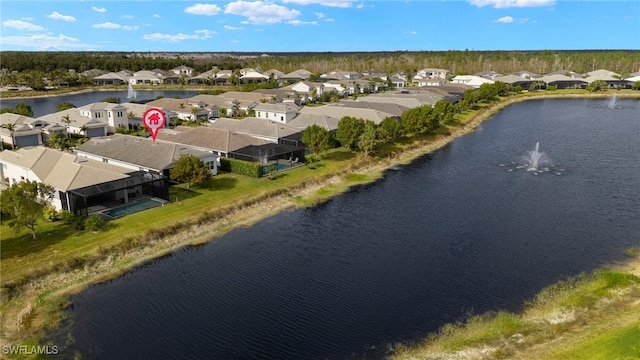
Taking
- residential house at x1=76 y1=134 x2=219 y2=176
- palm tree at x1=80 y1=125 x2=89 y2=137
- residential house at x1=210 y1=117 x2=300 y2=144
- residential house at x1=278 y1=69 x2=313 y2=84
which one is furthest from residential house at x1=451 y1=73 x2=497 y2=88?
residential house at x1=76 y1=134 x2=219 y2=176

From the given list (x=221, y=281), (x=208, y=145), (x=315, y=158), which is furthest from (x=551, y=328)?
(x=208, y=145)

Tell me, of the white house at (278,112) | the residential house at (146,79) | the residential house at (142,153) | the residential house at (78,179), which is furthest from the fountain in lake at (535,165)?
the residential house at (146,79)

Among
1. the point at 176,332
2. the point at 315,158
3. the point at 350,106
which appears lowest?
the point at 176,332

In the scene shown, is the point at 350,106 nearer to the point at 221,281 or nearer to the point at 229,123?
the point at 229,123

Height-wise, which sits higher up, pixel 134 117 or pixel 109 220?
pixel 134 117

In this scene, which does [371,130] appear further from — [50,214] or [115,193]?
[50,214]

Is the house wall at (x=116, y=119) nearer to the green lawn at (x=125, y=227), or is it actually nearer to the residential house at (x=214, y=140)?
the residential house at (x=214, y=140)

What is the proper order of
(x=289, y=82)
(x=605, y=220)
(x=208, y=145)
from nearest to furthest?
(x=605, y=220), (x=208, y=145), (x=289, y=82)

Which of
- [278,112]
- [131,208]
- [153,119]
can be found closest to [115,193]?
[131,208]
